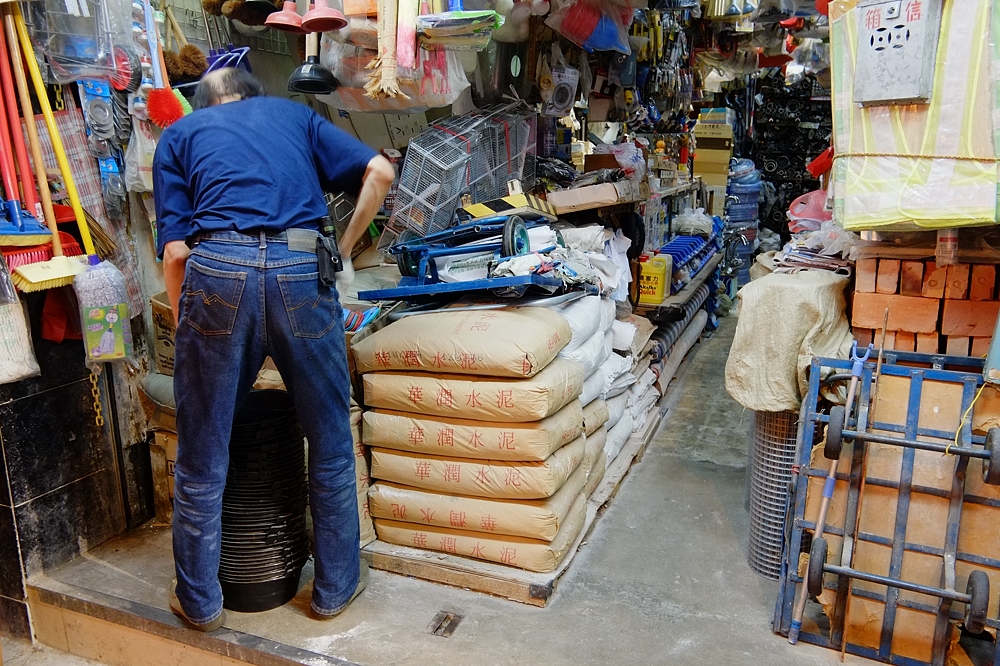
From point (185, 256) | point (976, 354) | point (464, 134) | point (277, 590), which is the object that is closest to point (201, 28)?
point (464, 134)

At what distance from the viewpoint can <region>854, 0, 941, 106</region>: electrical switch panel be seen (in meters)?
2.06

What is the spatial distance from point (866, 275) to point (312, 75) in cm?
222

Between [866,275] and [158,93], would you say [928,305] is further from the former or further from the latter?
[158,93]

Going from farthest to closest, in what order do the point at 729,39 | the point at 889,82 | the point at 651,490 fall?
the point at 729,39
the point at 651,490
the point at 889,82

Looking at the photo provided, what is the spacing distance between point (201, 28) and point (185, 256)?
1571mm

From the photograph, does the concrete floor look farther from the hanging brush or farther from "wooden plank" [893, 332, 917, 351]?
the hanging brush

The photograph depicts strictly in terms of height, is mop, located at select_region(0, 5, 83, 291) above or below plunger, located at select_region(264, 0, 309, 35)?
below

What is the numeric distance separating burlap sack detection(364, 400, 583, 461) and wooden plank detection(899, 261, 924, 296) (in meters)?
1.27

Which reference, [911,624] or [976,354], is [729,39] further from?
[911,624]

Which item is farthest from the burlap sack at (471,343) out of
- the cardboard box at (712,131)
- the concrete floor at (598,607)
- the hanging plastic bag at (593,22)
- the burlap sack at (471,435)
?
the cardboard box at (712,131)

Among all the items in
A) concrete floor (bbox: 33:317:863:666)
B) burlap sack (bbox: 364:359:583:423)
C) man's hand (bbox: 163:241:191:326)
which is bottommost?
concrete floor (bbox: 33:317:863:666)

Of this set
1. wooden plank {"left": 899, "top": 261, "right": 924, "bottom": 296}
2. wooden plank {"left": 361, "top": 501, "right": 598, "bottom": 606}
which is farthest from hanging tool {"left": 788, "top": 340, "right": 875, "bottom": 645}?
wooden plank {"left": 361, "top": 501, "right": 598, "bottom": 606}

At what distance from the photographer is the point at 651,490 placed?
3.67m

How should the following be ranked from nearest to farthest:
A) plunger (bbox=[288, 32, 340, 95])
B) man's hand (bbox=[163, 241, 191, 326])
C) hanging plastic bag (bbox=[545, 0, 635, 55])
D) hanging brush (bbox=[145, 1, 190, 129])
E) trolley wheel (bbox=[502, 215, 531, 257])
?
man's hand (bbox=[163, 241, 191, 326])
hanging brush (bbox=[145, 1, 190, 129])
plunger (bbox=[288, 32, 340, 95])
trolley wheel (bbox=[502, 215, 531, 257])
hanging plastic bag (bbox=[545, 0, 635, 55])
